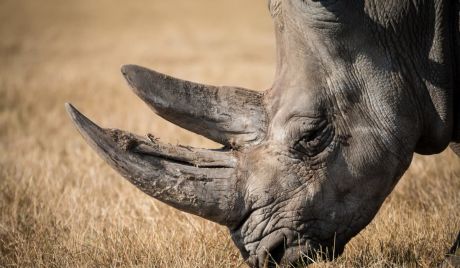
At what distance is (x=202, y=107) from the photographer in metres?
3.86

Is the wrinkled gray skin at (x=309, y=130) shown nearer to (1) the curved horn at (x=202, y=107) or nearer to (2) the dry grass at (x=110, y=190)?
(1) the curved horn at (x=202, y=107)

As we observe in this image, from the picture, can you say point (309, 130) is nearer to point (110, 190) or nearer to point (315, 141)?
point (315, 141)

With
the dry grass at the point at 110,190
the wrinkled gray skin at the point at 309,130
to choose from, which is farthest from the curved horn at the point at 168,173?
the dry grass at the point at 110,190

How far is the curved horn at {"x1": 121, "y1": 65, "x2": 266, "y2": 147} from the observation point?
3805 millimetres

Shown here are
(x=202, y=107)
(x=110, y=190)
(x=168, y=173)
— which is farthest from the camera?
(x=110, y=190)

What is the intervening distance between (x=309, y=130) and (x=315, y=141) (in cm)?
7

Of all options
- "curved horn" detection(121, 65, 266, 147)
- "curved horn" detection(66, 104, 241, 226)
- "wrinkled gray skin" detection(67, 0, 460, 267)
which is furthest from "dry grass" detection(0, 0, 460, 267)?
"curved horn" detection(121, 65, 266, 147)

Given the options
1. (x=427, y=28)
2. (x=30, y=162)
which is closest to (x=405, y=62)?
(x=427, y=28)

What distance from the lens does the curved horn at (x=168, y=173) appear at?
3.68m

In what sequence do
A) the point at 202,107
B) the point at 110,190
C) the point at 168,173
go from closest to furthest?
the point at 168,173 → the point at 202,107 → the point at 110,190

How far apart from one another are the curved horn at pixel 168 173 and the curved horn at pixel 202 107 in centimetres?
17

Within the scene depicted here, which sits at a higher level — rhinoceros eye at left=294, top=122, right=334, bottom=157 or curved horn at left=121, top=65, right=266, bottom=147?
curved horn at left=121, top=65, right=266, bottom=147

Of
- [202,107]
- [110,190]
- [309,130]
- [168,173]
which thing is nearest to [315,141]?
[309,130]

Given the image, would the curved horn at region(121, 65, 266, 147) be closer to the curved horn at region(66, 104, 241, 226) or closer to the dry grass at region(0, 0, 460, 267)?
the curved horn at region(66, 104, 241, 226)
